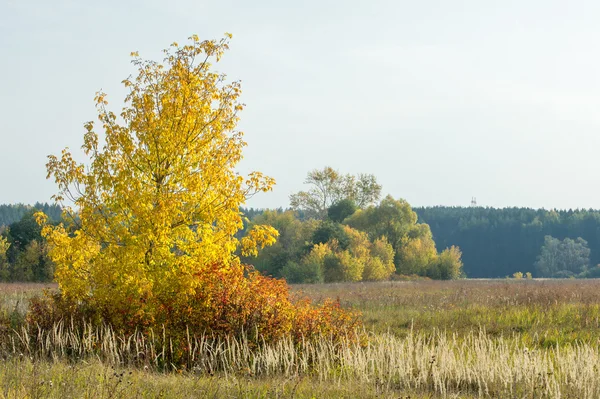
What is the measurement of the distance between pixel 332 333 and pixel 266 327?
5.19 ft

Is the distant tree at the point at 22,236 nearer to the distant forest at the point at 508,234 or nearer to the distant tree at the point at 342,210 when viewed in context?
the distant tree at the point at 342,210

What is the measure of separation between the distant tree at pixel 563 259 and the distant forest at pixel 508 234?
25.0 feet

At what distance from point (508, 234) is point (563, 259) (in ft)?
83.3

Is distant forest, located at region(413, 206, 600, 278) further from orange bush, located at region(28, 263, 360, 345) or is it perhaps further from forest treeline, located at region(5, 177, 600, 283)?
orange bush, located at region(28, 263, 360, 345)

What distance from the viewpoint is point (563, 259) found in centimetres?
12350

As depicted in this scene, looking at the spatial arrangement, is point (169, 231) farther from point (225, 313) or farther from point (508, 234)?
point (508, 234)

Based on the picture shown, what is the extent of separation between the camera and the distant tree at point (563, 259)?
401 ft

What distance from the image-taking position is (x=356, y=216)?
76438mm

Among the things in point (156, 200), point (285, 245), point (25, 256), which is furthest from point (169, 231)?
point (285, 245)

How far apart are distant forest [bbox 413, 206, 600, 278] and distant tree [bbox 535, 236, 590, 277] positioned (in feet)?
25.0

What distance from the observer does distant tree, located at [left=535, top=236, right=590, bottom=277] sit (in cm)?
12212

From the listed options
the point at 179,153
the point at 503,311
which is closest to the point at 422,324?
the point at 503,311

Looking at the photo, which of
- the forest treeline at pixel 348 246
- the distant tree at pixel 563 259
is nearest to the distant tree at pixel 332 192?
the forest treeline at pixel 348 246

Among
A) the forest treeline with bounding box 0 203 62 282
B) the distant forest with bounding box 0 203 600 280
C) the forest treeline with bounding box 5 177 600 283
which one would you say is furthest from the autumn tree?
the distant forest with bounding box 0 203 600 280
